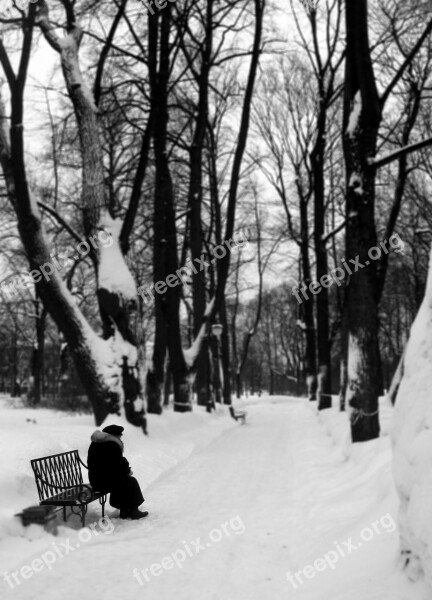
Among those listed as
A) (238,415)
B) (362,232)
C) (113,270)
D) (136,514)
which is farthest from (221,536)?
(238,415)

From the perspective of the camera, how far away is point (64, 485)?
23.9ft

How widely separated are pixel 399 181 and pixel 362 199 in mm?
6776

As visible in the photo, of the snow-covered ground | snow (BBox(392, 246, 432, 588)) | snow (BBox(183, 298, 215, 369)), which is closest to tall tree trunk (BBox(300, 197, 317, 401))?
snow (BBox(183, 298, 215, 369))

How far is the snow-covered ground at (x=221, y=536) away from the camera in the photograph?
14.5 feet

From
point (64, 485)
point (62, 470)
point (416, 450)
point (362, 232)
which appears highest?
point (362, 232)

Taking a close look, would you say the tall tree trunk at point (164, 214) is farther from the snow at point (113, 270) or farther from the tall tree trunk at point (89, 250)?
the snow at point (113, 270)

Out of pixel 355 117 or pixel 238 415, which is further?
pixel 238 415

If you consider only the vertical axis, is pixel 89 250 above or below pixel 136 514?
above

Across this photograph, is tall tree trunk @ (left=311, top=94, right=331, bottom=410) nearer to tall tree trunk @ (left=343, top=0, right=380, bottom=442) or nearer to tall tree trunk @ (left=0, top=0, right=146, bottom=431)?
tall tree trunk @ (left=0, top=0, right=146, bottom=431)

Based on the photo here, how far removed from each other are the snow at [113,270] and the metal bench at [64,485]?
4.15m

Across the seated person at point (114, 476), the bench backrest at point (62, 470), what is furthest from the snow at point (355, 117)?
the bench backrest at point (62, 470)

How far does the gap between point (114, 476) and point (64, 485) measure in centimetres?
83

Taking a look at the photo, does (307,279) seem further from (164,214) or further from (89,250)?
(89,250)

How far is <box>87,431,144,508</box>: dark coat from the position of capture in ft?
22.3
